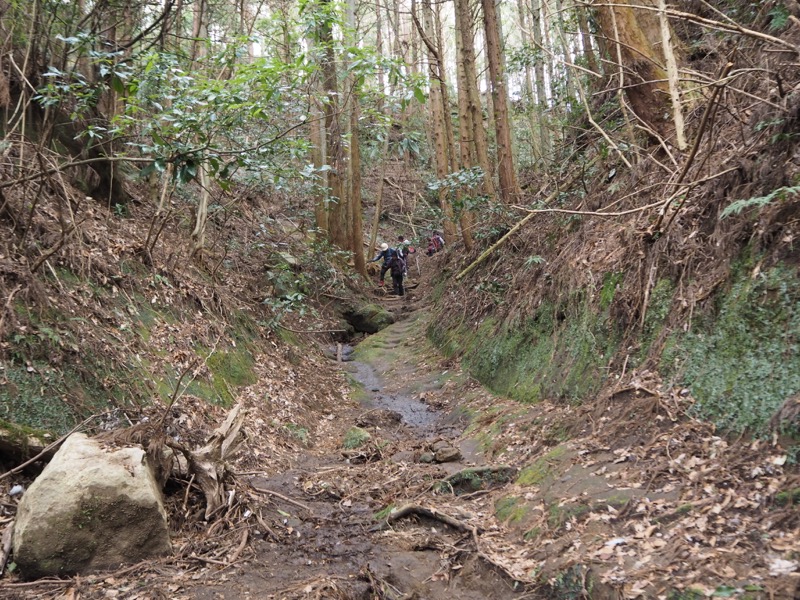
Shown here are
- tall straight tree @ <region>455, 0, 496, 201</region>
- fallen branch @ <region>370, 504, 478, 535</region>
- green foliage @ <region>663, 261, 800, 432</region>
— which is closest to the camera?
green foliage @ <region>663, 261, 800, 432</region>

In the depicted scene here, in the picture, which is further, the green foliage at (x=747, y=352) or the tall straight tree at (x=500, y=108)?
the tall straight tree at (x=500, y=108)

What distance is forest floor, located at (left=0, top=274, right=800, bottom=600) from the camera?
140 inches

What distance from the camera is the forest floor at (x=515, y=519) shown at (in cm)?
355

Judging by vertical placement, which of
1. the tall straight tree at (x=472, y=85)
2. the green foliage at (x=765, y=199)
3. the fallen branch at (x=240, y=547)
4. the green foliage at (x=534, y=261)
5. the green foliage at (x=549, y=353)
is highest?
the tall straight tree at (x=472, y=85)

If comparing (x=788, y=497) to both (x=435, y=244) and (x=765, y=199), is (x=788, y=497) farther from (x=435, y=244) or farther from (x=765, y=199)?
(x=435, y=244)

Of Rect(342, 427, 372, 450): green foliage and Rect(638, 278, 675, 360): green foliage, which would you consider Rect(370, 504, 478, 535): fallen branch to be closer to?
Rect(342, 427, 372, 450): green foliage

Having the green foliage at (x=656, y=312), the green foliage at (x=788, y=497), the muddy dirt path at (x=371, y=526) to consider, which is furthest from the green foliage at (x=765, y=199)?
the muddy dirt path at (x=371, y=526)

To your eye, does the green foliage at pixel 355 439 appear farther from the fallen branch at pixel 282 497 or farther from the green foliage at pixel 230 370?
the fallen branch at pixel 282 497

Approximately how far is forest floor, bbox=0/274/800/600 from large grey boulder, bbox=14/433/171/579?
162 millimetres


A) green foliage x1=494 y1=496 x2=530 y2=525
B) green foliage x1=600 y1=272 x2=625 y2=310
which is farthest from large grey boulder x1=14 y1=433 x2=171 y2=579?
green foliage x1=600 y1=272 x2=625 y2=310

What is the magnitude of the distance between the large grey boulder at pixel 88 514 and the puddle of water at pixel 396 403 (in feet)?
17.2

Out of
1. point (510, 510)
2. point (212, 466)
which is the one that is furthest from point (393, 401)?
point (212, 466)

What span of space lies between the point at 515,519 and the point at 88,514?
3560 millimetres

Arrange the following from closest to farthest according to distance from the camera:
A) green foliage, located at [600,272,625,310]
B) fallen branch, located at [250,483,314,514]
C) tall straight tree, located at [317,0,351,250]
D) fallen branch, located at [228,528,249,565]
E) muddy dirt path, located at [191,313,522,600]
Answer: muddy dirt path, located at [191,313,522,600]
fallen branch, located at [228,528,249,565]
fallen branch, located at [250,483,314,514]
green foliage, located at [600,272,625,310]
tall straight tree, located at [317,0,351,250]
